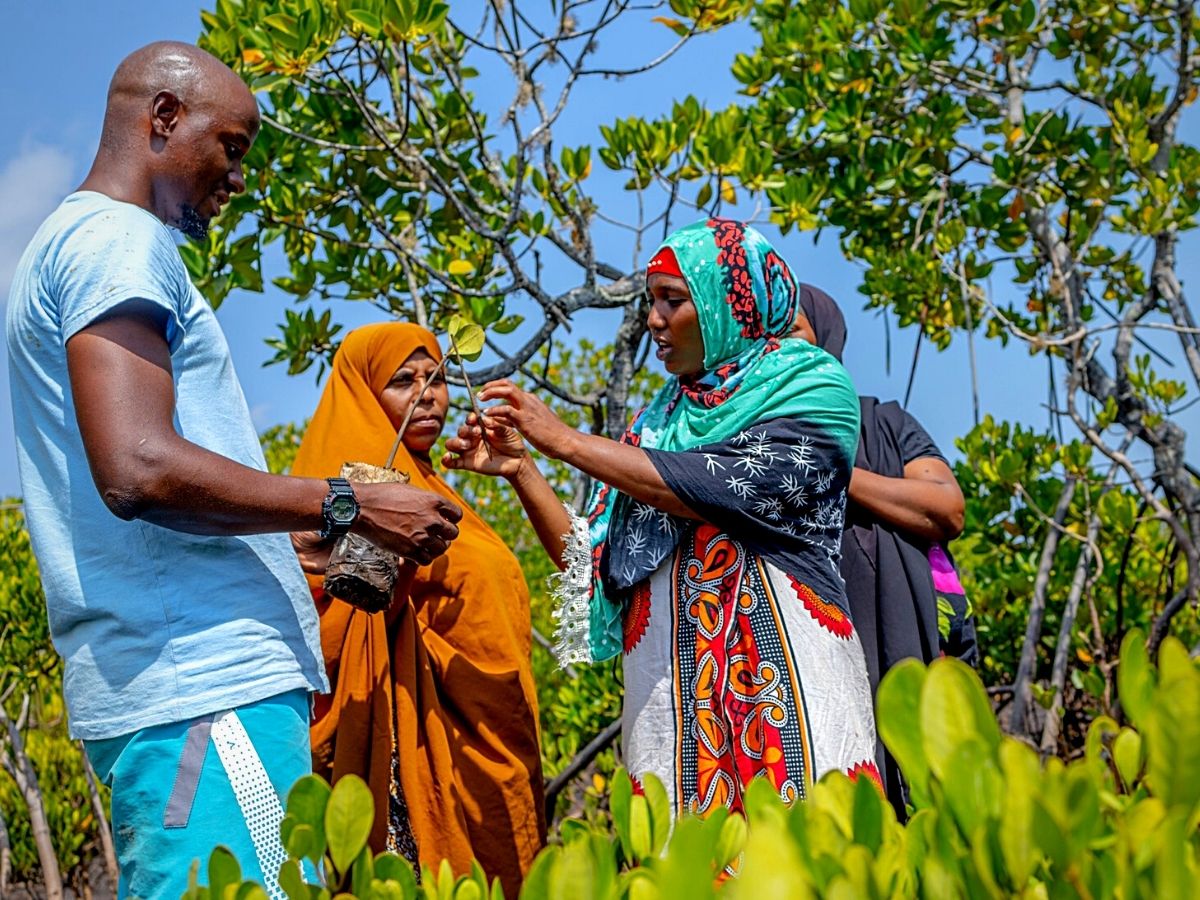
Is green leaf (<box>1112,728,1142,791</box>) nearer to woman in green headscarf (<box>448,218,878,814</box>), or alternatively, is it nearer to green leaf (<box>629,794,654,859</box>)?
green leaf (<box>629,794,654,859</box>)

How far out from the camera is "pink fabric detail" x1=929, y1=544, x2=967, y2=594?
2.85 metres

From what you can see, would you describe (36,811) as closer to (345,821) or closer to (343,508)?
(343,508)

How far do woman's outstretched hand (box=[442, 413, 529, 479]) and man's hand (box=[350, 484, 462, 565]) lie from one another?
2.25 feet

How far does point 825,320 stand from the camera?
2852 mm

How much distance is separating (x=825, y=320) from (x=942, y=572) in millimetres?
646

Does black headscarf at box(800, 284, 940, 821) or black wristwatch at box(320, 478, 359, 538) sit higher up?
black headscarf at box(800, 284, 940, 821)

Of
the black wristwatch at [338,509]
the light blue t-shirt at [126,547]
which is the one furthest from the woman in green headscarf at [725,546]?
the light blue t-shirt at [126,547]

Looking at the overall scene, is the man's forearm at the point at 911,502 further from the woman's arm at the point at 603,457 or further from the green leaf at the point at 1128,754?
the green leaf at the point at 1128,754

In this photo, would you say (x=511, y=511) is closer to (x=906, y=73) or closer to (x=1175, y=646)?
(x=906, y=73)

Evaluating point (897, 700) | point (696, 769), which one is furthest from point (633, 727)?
point (897, 700)

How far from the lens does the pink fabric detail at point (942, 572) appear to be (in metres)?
2.85

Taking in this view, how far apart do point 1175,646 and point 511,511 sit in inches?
269

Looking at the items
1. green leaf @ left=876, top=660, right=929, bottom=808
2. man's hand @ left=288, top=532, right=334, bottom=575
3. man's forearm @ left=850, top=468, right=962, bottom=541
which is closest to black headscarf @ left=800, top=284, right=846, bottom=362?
man's forearm @ left=850, top=468, right=962, bottom=541

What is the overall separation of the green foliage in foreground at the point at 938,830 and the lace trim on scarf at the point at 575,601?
4.58 ft
